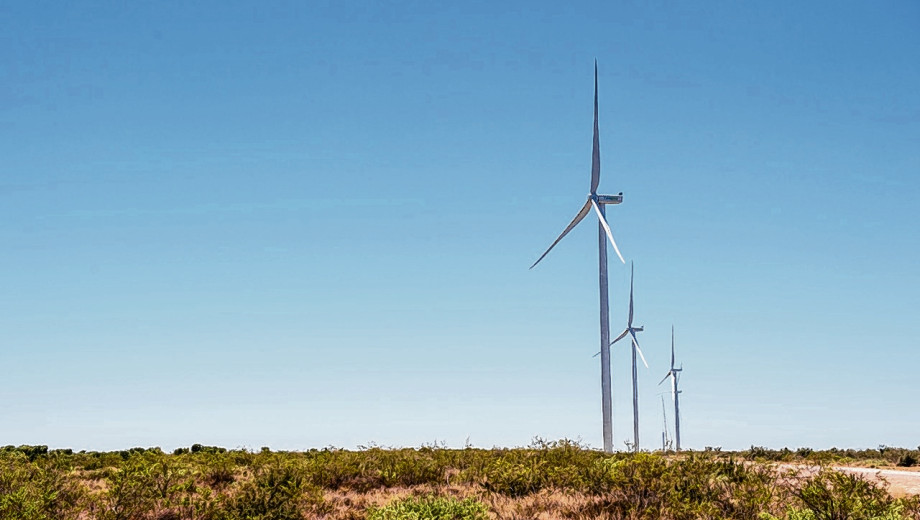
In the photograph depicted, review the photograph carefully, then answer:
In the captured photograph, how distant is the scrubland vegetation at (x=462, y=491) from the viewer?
17.8 meters

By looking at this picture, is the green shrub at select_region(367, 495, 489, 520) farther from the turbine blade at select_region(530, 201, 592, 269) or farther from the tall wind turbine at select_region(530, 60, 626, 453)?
the turbine blade at select_region(530, 201, 592, 269)

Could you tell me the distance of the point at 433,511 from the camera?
1766 centimetres

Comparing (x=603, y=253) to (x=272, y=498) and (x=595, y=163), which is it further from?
(x=272, y=498)

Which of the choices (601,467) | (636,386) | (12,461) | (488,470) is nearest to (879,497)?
(601,467)

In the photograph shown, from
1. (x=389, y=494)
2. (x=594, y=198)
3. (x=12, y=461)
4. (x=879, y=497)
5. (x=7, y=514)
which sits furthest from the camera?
(x=594, y=198)

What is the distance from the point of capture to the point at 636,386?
201ft

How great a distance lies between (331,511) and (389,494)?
2526 mm

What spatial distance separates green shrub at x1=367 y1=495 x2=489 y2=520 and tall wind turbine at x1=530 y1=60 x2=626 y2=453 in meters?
17.1

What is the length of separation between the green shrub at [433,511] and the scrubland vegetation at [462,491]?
0.10ft

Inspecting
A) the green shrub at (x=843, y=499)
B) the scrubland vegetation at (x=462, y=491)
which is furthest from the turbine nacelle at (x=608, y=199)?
the green shrub at (x=843, y=499)

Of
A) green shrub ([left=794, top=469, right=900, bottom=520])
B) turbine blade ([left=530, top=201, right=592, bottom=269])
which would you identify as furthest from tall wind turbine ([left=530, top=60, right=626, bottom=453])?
green shrub ([left=794, top=469, right=900, bottom=520])

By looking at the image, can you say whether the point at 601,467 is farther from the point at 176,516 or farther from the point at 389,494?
the point at 176,516

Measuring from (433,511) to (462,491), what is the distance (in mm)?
4446

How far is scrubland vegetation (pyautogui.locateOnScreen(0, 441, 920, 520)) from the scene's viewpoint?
701 inches
